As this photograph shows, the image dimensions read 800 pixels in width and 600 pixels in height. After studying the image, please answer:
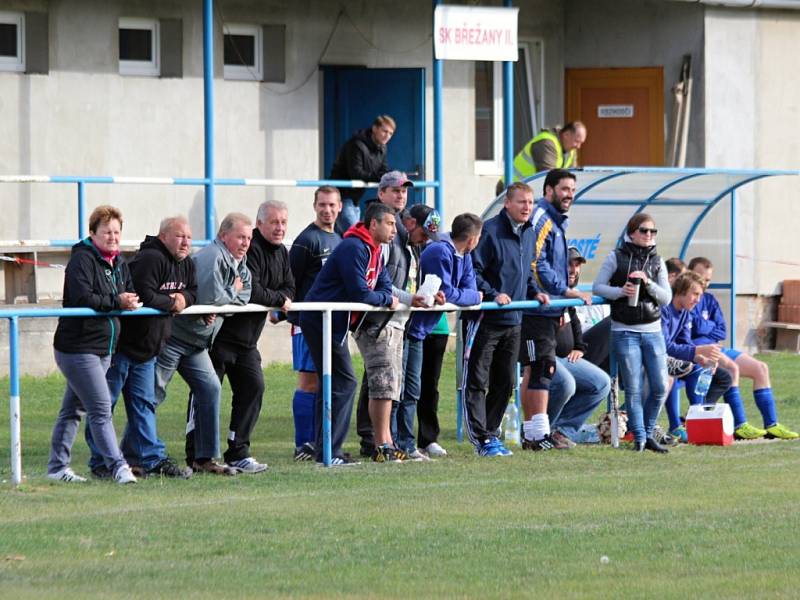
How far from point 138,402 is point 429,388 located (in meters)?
2.58

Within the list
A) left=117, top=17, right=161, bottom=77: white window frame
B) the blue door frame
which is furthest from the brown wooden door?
left=117, top=17, right=161, bottom=77: white window frame

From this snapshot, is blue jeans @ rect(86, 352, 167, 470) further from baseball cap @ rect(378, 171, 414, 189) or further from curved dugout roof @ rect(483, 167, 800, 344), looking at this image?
curved dugout roof @ rect(483, 167, 800, 344)

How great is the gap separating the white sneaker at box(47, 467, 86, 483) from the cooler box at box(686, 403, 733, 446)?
205 inches

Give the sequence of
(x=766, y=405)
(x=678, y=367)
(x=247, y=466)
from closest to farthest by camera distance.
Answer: (x=247, y=466) → (x=678, y=367) → (x=766, y=405)

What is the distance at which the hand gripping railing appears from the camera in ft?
35.0

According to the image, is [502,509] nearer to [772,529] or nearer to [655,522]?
[655,522]

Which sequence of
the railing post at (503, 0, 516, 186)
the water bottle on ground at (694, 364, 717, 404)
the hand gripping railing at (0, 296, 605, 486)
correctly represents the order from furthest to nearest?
the railing post at (503, 0, 516, 186) < the water bottle on ground at (694, 364, 717, 404) < the hand gripping railing at (0, 296, 605, 486)

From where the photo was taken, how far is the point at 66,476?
11.1m

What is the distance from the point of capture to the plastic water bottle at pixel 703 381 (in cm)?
1439

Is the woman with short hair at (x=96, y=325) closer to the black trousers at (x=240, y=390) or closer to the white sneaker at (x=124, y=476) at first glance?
the white sneaker at (x=124, y=476)

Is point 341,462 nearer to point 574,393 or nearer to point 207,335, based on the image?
point 207,335

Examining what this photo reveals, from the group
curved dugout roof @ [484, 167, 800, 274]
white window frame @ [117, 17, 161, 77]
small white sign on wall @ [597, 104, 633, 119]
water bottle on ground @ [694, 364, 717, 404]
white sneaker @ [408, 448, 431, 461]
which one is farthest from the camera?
small white sign on wall @ [597, 104, 633, 119]

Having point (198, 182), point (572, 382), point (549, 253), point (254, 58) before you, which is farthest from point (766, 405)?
point (254, 58)

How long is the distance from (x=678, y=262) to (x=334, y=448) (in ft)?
13.1
